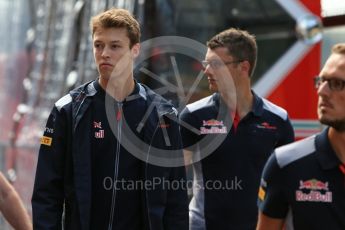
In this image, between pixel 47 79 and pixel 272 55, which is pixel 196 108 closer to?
pixel 272 55

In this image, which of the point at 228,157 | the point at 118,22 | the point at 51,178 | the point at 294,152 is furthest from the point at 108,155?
the point at 294,152

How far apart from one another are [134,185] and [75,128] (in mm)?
393

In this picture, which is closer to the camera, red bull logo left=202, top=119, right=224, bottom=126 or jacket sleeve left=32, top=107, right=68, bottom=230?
jacket sleeve left=32, top=107, right=68, bottom=230

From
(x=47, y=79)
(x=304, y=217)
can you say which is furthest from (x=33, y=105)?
(x=304, y=217)

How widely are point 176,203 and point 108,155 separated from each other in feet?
1.40

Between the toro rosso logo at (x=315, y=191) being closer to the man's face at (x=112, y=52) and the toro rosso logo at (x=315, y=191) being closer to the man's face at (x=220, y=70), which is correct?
the man's face at (x=112, y=52)

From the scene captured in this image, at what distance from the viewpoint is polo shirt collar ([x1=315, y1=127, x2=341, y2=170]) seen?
139 inches

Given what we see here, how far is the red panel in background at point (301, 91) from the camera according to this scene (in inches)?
290

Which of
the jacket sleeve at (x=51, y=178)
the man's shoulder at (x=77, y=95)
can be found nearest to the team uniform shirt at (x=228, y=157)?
the man's shoulder at (x=77, y=95)

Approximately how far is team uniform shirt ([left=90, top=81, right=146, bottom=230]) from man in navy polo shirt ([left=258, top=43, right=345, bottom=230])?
0.93 m

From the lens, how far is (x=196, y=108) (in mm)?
5258

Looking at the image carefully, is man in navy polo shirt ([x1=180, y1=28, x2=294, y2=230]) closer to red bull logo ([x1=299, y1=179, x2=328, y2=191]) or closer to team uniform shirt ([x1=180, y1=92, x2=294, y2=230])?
team uniform shirt ([x1=180, y1=92, x2=294, y2=230])

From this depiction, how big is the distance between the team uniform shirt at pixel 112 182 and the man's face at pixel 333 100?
3.76 feet

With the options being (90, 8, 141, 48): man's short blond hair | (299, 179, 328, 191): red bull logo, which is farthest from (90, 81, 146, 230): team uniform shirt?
(299, 179, 328, 191): red bull logo
